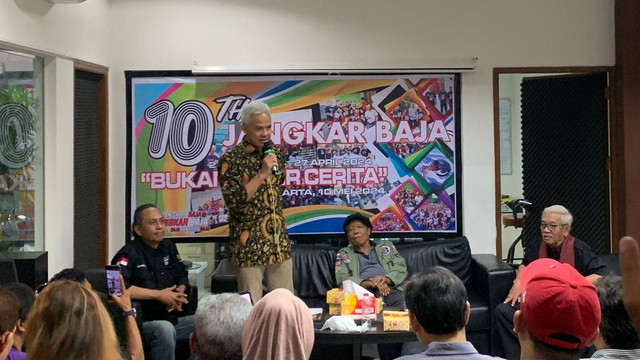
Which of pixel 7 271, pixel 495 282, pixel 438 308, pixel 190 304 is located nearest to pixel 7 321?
pixel 438 308

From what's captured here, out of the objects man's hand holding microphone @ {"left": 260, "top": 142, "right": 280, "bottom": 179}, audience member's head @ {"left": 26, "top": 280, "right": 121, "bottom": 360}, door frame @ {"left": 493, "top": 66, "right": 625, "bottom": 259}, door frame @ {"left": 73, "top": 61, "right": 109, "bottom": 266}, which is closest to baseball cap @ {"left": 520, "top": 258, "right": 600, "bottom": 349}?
audience member's head @ {"left": 26, "top": 280, "right": 121, "bottom": 360}

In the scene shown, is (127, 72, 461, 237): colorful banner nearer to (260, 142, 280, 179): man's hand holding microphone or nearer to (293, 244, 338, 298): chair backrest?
(293, 244, 338, 298): chair backrest

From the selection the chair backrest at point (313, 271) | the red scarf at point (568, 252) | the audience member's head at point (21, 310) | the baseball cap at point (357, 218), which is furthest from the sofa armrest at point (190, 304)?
the red scarf at point (568, 252)

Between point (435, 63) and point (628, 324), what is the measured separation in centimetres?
421

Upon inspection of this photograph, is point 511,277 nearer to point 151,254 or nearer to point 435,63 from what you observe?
point 435,63

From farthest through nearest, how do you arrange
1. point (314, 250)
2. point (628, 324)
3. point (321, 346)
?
1. point (314, 250)
2. point (321, 346)
3. point (628, 324)

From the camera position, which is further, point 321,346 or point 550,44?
point 550,44

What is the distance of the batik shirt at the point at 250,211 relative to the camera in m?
5.31

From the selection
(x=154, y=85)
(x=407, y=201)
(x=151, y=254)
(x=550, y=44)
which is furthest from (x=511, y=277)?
(x=154, y=85)

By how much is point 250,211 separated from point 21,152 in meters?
1.44

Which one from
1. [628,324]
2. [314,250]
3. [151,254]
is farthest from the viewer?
[314,250]

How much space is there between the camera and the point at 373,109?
6.53 m

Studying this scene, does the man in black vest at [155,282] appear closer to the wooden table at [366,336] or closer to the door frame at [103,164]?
the wooden table at [366,336]

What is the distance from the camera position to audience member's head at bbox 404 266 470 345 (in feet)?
8.57
